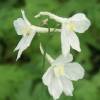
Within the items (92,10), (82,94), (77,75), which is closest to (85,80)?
(82,94)

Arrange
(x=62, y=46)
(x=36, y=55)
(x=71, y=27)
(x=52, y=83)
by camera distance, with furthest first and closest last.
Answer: (x=36, y=55)
(x=52, y=83)
(x=71, y=27)
(x=62, y=46)

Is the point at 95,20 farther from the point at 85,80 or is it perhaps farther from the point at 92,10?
the point at 85,80

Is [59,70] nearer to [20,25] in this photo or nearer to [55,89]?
[55,89]

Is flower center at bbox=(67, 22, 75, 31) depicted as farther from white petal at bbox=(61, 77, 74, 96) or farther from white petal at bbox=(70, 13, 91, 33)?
white petal at bbox=(61, 77, 74, 96)

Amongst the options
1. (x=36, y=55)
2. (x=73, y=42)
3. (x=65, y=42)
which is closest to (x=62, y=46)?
(x=65, y=42)

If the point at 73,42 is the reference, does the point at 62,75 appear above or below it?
below

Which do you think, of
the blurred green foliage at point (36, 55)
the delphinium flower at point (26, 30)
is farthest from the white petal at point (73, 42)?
the blurred green foliage at point (36, 55)

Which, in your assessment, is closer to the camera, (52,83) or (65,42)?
(65,42)
